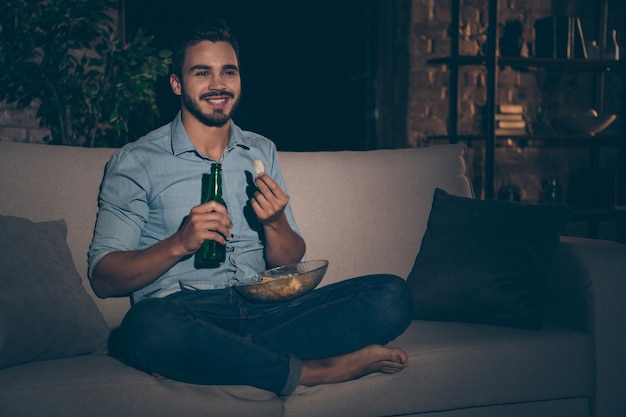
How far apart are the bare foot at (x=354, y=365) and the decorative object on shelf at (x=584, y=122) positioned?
3.17m

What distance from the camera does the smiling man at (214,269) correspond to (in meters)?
1.68

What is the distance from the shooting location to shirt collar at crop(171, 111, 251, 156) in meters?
2.07

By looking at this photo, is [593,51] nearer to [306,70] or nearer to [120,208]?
[306,70]

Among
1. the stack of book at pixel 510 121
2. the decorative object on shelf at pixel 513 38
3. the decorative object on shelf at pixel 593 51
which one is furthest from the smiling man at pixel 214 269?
the decorative object on shelf at pixel 593 51

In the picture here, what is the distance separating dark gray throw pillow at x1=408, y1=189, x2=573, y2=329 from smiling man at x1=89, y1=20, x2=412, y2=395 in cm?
27

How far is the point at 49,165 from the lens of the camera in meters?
2.10

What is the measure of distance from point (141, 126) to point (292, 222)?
2.28 meters

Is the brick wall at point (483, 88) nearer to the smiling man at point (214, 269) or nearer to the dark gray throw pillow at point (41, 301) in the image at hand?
the smiling man at point (214, 269)

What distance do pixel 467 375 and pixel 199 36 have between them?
128 centimetres

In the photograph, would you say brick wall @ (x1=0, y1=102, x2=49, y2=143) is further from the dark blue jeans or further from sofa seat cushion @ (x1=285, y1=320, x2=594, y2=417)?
sofa seat cushion @ (x1=285, y1=320, x2=594, y2=417)

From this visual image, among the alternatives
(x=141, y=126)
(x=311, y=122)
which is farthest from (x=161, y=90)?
(x=311, y=122)

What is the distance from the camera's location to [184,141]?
2.09 metres

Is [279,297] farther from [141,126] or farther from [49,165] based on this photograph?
[141,126]

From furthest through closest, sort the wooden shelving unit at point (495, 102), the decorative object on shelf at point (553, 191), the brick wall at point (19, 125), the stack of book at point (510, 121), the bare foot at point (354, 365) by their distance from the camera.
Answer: the stack of book at point (510, 121)
the decorative object on shelf at point (553, 191)
the wooden shelving unit at point (495, 102)
the brick wall at point (19, 125)
the bare foot at point (354, 365)
